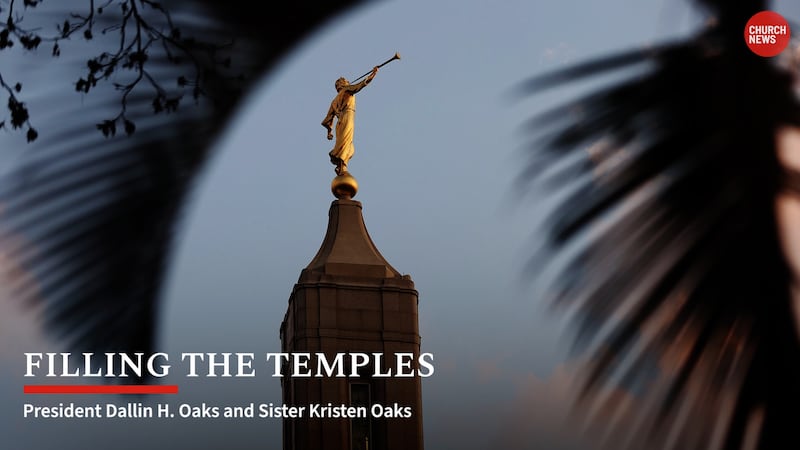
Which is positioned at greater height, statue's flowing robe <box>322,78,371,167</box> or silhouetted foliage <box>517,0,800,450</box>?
statue's flowing robe <box>322,78,371,167</box>

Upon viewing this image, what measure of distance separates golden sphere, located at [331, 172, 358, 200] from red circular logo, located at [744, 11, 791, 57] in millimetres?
22922

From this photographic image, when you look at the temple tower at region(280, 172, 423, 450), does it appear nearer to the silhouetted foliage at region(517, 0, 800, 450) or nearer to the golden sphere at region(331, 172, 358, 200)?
the golden sphere at region(331, 172, 358, 200)

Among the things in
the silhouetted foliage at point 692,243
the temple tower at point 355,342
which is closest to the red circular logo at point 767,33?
the silhouetted foliage at point 692,243

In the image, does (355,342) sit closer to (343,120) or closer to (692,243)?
(343,120)

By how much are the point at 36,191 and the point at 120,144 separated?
289 millimetres

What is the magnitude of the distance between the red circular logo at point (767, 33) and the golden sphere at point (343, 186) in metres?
22.9

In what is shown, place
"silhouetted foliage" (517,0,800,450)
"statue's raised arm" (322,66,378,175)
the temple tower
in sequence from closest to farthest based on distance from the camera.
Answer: "silhouetted foliage" (517,0,800,450) → the temple tower → "statue's raised arm" (322,66,378,175)

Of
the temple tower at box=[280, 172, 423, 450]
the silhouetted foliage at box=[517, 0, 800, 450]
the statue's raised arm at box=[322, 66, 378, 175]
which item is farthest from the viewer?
the statue's raised arm at box=[322, 66, 378, 175]

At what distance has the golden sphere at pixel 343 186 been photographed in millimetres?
24516

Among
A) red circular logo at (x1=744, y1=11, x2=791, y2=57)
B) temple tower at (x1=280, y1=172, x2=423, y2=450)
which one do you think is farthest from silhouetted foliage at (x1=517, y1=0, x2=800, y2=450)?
temple tower at (x1=280, y1=172, x2=423, y2=450)

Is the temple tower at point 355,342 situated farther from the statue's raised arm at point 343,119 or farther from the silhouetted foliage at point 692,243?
the silhouetted foliage at point 692,243

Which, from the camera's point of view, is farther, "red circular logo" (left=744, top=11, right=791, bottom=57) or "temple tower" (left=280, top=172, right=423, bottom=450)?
"temple tower" (left=280, top=172, right=423, bottom=450)

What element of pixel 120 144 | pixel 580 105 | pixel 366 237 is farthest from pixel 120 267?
pixel 366 237

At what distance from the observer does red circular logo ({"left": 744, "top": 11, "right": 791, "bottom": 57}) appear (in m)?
1.63
